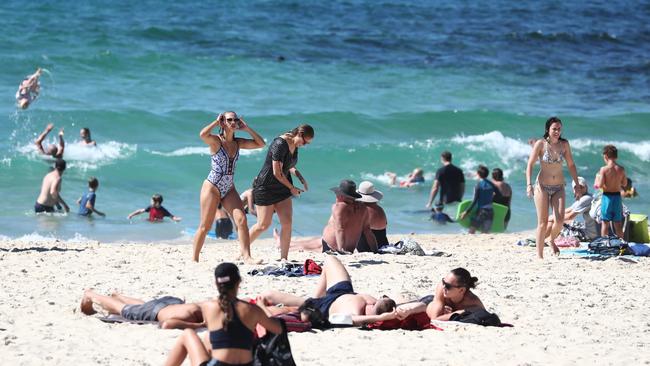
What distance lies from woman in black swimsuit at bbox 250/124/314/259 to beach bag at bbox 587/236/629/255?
3150 mm

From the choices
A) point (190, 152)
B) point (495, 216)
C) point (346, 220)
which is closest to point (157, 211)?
point (495, 216)

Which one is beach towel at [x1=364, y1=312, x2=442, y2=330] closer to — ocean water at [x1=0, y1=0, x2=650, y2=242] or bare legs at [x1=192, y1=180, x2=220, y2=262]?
bare legs at [x1=192, y1=180, x2=220, y2=262]

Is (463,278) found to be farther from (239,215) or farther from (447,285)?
(239,215)

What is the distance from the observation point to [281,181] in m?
9.90

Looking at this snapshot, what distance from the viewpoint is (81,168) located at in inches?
752

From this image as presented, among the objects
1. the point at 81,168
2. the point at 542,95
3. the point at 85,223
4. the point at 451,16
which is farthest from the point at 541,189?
the point at 451,16

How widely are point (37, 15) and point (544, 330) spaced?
28135 millimetres

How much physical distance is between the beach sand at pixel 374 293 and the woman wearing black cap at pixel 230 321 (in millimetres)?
1076

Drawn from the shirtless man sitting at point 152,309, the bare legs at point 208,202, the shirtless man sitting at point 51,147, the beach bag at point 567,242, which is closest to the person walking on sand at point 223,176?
the bare legs at point 208,202

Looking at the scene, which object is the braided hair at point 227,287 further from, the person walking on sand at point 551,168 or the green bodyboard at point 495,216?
the green bodyboard at point 495,216

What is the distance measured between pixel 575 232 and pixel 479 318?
177 inches

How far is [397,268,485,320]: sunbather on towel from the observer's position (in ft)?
26.6

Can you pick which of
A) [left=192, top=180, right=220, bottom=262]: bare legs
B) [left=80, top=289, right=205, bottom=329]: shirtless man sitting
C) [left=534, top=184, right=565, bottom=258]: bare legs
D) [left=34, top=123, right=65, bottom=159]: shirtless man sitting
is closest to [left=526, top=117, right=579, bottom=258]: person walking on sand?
[left=534, top=184, right=565, bottom=258]: bare legs

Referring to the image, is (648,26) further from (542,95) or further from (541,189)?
(541,189)
